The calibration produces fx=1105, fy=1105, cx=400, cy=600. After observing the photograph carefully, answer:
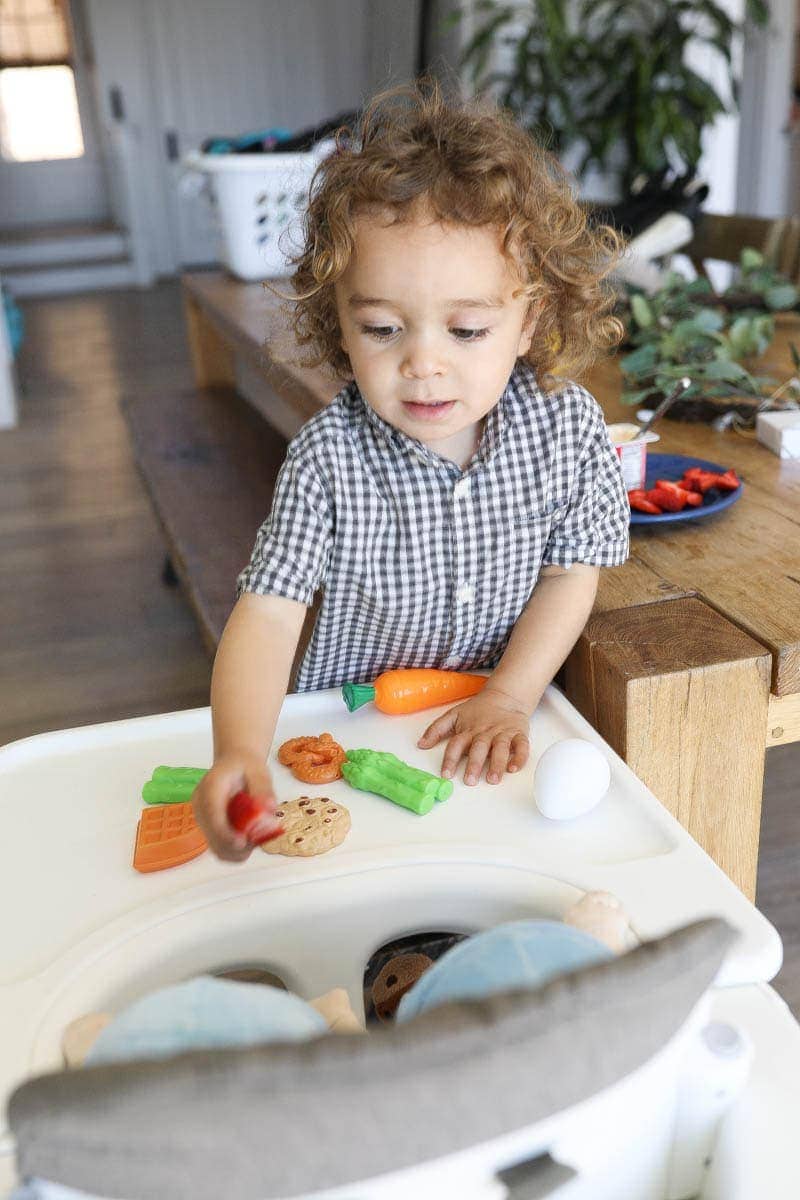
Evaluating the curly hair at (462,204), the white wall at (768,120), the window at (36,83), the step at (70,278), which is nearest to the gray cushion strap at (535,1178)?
the curly hair at (462,204)

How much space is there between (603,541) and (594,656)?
0.41 feet

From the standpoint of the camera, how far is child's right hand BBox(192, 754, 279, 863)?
0.65 m

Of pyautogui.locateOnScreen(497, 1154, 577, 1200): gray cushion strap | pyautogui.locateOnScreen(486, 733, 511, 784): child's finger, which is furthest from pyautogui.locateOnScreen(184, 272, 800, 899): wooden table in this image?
pyautogui.locateOnScreen(497, 1154, 577, 1200): gray cushion strap

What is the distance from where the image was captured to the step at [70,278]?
678 cm

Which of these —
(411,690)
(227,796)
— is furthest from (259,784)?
(411,690)

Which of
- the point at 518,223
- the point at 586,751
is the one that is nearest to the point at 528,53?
the point at 518,223

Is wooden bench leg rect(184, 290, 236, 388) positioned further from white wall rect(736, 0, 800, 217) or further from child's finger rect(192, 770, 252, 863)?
white wall rect(736, 0, 800, 217)

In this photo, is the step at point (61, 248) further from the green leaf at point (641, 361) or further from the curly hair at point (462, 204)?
the curly hair at point (462, 204)

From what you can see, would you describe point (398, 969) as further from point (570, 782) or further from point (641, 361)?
point (641, 361)

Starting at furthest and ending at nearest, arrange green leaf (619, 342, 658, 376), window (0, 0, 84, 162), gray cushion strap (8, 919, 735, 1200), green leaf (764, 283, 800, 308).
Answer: window (0, 0, 84, 162) < green leaf (764, 283, 800, 308) < green leaf (619, 342, 658, 376) < gray cushion strap (8, 919, 735, 1200)

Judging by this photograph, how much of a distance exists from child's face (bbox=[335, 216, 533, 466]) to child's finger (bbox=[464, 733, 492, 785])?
9.9 inches

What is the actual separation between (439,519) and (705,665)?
0.84 ft

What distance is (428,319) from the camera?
835 millimetres

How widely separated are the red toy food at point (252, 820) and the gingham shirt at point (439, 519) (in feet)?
0.92
